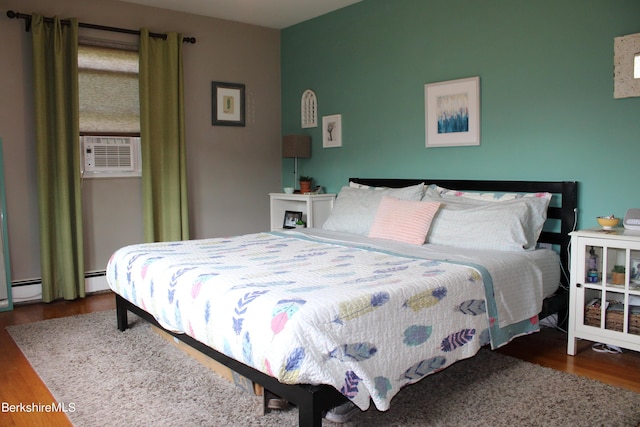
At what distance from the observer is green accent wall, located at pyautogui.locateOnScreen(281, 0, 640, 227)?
122 inches

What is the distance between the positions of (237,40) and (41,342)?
3.33 metres

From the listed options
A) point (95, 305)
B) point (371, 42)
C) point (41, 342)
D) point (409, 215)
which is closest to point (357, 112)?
point (371, 42)

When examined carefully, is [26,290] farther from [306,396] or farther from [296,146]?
[306,396]

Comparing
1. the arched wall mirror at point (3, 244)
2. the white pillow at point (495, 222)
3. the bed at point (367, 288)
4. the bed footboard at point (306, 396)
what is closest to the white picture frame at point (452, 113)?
the bed at point (367, 288)

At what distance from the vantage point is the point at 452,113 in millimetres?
3881

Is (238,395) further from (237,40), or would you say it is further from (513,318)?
(237,40)

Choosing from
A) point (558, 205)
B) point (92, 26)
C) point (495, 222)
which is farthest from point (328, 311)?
point (92, 26)

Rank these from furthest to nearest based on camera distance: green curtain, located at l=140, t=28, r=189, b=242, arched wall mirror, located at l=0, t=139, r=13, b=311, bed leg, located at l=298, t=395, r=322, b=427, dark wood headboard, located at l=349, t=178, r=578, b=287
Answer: green curtain, located at l=140, t=28, r=189, b=242 < arched wall mirror, located at l=0, t=139, r=13, b=311 < dark wood headboard, located at l=349, t=178, r=578, b=287 < bed leg, located at l=298, t=395, r=322, b=427

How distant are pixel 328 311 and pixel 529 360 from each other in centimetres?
154

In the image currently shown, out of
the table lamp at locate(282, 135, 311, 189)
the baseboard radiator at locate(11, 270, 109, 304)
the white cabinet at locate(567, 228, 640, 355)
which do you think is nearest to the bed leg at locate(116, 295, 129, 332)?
the baseboard radiator at locate(11, 270, 109, 304)

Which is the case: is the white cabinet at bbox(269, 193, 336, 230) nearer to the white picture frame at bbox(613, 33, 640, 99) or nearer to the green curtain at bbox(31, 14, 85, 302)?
the green curtain at bbox(31, 14, 85, 302)

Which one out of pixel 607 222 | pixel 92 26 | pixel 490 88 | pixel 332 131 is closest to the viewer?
pixel 607 222

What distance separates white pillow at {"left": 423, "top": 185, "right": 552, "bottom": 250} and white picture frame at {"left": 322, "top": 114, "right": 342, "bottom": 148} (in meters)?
1.68

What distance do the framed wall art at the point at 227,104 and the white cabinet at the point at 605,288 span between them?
3.44 metres
